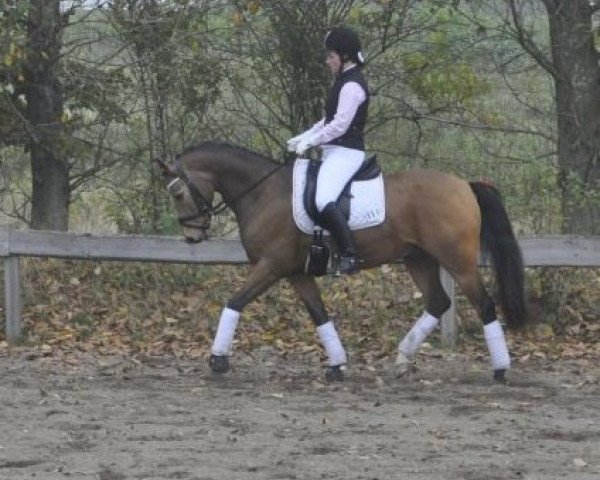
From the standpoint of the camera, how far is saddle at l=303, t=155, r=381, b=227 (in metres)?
10.5

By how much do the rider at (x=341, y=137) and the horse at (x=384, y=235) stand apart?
9.6 inches

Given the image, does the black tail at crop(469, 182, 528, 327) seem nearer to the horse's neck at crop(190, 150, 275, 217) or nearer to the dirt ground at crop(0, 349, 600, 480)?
the dirt ground at crop(0, 349, 600, 480)

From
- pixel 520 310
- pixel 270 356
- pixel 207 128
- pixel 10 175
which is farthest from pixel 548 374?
pixel 10 175

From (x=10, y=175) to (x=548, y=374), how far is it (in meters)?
7.74

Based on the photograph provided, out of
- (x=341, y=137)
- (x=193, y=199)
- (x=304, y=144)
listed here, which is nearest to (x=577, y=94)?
(x=341, y=137)

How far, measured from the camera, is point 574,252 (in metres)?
12.0

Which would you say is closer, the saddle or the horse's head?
the saddle

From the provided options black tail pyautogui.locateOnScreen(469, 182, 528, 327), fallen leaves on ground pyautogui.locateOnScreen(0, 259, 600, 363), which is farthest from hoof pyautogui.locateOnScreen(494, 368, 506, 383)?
fallen leaves on ground pyautogui.locateOnScreen(0, 259, 600, 363)

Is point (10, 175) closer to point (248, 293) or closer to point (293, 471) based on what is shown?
point (248, 293)

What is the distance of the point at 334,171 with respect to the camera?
10492mm

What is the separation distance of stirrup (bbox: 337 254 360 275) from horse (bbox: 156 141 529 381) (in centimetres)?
17

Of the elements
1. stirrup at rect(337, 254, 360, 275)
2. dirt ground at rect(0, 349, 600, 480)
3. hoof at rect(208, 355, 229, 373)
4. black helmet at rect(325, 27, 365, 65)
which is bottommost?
dirt ground at rect(0, 349, 600, 480)

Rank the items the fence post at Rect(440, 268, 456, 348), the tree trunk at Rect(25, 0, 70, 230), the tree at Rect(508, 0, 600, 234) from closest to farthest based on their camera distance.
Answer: the fence post at Rect(440, 268, 456, 348), the tree at Rect(508, 0, 600, 234), the tree trunk at Rect(25, 0, 70, 230)

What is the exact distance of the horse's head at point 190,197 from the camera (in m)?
10.8
